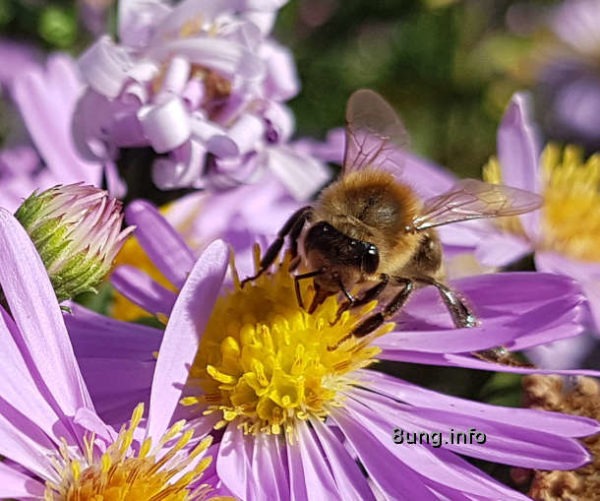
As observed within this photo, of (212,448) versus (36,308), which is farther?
(212,448)

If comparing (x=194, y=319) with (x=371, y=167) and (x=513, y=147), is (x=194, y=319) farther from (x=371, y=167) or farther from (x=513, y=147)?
(x=513, y=147)

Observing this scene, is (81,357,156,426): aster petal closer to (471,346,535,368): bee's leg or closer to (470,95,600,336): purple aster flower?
(471,346,535,368): bee's leg

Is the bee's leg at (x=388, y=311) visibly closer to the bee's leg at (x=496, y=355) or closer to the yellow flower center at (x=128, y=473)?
the bee's leg at (x=496, y=355)

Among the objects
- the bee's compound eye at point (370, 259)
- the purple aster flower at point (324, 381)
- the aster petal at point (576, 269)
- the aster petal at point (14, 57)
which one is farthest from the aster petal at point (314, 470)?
the aster petal at point (14, 57)

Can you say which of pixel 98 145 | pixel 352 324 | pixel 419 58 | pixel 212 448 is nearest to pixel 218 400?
pixel 212 448

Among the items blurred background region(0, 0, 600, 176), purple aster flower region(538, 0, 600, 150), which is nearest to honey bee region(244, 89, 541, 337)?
blurred background region(0, 0, 600, 176)

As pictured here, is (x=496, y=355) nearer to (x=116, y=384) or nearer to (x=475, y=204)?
(x=475, y=204)

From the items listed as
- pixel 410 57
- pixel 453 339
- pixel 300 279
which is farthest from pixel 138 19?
pixel 410 57
